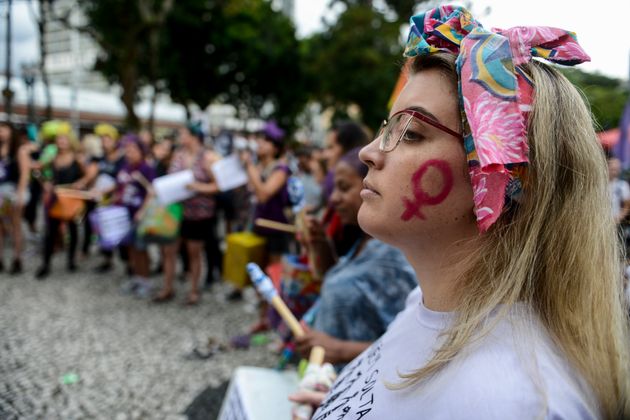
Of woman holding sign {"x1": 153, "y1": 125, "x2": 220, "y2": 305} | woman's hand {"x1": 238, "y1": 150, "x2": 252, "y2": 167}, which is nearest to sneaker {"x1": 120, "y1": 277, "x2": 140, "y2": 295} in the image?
woman holding sign {"x1": 153, "y1": 125, "x2": 220, "y2": 305}

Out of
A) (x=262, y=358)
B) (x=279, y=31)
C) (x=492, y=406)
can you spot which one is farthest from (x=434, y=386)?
Answer: (x=279, y=31)

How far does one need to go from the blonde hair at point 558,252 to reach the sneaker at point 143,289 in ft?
16.4

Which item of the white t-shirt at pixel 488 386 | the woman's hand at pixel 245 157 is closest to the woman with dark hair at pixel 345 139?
the woman's hand at pixel 245 157

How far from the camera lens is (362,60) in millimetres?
20516

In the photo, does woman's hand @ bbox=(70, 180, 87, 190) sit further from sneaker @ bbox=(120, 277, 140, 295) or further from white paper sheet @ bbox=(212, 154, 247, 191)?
white paper sheet @ bbox=(212, 154, 247, 191)

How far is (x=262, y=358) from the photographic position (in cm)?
411

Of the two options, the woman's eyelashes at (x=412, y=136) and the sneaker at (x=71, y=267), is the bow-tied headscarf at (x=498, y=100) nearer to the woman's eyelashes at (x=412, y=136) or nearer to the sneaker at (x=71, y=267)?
the woman's eyelashes at (x=412, y=136)

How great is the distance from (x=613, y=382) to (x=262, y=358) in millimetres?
3544

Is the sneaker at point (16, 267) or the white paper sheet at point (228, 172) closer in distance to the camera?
the white paper sheet at point (228, 172)

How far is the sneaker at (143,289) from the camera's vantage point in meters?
5.38

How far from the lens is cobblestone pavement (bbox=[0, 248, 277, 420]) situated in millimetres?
3059

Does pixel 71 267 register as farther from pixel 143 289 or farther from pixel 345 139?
pixel 345 139

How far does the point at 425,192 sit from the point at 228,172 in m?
4.10

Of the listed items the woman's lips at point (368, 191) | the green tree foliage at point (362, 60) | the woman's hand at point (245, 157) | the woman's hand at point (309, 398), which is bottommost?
the woman's hand at point (309, 398)
